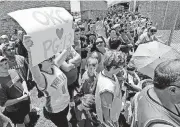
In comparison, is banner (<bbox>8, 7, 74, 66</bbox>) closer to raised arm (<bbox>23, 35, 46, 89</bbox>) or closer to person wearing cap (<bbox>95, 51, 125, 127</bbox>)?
raised arm (<bbox>23, 35, 46, 89</bbox>)

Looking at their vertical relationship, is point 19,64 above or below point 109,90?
below

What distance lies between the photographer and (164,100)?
47.1 inches

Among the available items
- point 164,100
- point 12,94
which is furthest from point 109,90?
point 12,94

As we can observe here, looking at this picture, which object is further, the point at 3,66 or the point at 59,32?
the point at 3,66

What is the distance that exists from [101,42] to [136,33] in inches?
197

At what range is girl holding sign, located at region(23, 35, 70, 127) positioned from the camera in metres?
Result: 2.16

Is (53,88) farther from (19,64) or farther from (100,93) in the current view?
(19,64)

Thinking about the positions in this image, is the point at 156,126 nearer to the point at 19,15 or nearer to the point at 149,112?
the point at 149,112

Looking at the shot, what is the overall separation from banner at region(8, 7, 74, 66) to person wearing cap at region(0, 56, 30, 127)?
0.89 metres

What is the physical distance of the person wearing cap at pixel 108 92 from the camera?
1771 millimetres

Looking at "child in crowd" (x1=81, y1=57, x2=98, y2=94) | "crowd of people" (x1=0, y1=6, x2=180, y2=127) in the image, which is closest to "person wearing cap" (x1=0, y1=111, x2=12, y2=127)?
"crowd of people" (x1=0, y1=6, x2=180, y2=127)

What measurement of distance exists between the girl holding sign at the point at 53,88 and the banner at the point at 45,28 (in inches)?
6.8

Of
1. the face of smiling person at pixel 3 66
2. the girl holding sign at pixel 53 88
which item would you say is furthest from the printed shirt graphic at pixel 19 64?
the girl holding sign at pixel 53 88

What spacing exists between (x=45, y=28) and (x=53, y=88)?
2.50ft
